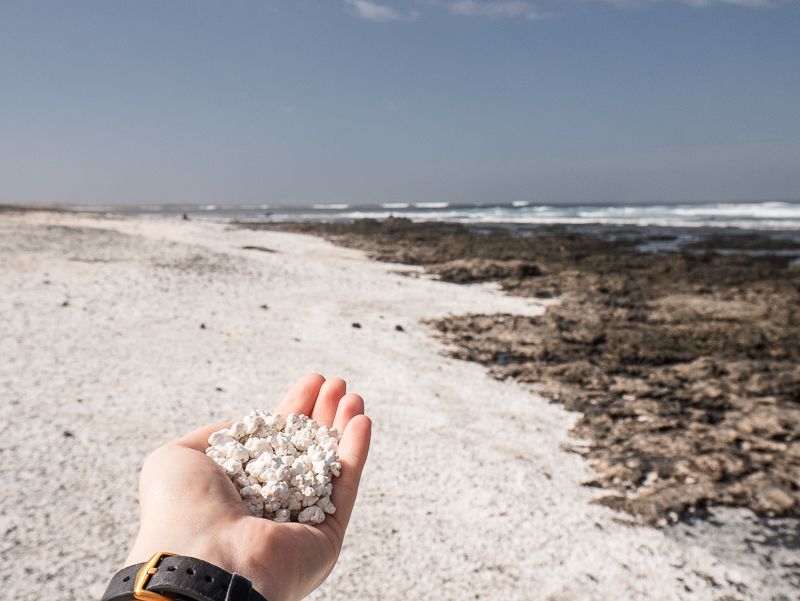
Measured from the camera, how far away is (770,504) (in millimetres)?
3832

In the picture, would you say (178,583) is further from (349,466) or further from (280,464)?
(349,466)

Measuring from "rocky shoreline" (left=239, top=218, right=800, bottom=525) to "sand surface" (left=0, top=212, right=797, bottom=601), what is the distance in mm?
412

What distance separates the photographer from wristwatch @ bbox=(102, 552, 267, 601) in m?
1.52

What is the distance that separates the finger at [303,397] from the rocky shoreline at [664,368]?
7.82ft

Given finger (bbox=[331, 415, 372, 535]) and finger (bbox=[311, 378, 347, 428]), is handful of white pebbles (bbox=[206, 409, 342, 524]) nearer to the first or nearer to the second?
finger (bbox=[331, 415, 372, 535])

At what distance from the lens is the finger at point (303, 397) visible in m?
3.07

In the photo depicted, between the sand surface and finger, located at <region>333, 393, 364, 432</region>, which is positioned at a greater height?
finger, located at <region>333, 393, 364, 432</region>

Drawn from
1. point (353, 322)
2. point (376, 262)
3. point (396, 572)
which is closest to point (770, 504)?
point (396, 572)

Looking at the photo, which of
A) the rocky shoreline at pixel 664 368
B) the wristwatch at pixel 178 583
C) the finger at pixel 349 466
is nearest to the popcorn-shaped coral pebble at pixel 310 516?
the finger at pixel 349 466

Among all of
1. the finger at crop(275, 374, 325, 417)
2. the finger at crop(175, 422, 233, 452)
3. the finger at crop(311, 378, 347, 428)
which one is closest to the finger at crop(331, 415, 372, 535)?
the finger at crop(311, 378, 347, 428)

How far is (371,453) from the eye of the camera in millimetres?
4406

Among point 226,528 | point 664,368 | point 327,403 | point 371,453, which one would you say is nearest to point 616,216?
point 664,368

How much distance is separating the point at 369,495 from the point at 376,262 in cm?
1321

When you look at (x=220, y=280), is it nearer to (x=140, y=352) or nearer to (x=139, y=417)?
(x=140, y=352)
